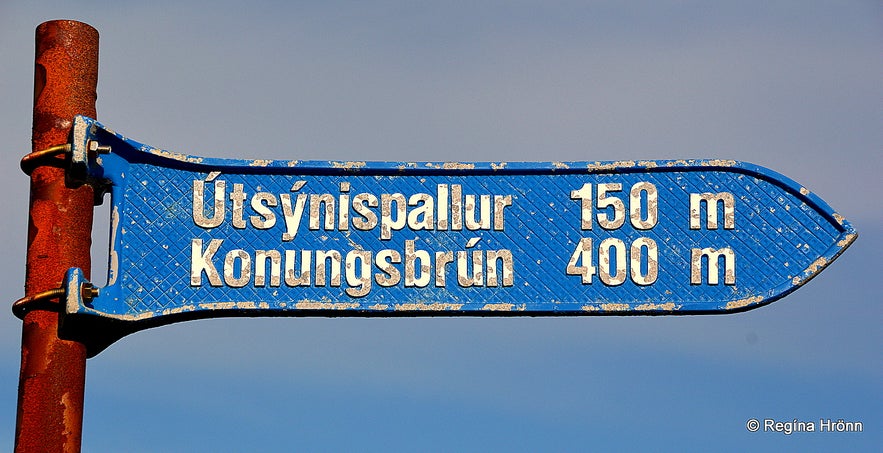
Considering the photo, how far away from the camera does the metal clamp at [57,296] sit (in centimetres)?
566

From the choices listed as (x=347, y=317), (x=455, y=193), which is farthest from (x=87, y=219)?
(x=455, y=193)

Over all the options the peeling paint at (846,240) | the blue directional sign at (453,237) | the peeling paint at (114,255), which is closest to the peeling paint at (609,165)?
the blue directional sign at (453,237)

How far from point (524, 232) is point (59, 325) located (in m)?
2.21

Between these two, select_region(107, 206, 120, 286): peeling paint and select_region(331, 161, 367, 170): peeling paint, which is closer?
select_region(107, 206, 120, 286): peeling paint

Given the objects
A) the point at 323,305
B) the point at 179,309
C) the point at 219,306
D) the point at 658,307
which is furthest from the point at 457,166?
the point at 179,309

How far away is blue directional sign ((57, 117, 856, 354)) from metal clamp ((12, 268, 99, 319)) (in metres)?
0.22

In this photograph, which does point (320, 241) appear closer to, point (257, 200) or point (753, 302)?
point (257, 200)

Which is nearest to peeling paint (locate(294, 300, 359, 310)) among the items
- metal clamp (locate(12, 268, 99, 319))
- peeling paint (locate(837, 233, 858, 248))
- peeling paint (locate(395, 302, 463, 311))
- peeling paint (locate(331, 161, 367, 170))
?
peeling paint (locate(395, 302, 463, 311))

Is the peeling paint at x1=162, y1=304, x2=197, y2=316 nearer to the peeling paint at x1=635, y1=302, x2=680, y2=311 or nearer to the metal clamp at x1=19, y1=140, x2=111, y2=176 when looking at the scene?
the metal clamp at x1=19, y1=140, x2=111, y2=176

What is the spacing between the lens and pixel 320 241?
241 inches

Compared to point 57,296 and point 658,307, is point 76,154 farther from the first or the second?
point 658,307

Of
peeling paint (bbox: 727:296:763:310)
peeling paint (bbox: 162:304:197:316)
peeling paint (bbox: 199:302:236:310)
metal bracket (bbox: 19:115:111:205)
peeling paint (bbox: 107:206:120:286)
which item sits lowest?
peeling paint (bbox: 162:304:197:316)

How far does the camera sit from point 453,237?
6121mm

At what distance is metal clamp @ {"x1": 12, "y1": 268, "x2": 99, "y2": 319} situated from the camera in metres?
5.66
